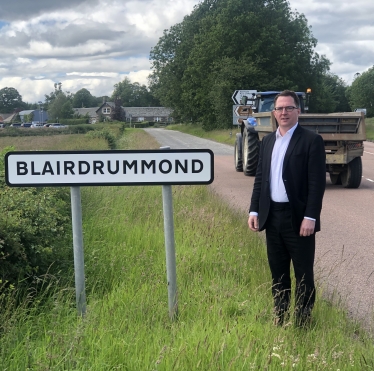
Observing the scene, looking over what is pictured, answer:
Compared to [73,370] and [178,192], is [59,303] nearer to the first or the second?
[73,370]

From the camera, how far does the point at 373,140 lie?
1503 inches

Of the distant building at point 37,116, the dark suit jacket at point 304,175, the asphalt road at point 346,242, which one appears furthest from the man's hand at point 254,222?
the distant building at point 37,116

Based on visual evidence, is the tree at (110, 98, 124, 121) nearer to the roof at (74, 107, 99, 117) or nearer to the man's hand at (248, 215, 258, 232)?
the roof at (74, 107, 99, 117)

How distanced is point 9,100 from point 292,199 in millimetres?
170867

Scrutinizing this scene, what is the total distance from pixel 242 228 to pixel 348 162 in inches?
259

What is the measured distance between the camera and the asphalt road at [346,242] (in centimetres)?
501

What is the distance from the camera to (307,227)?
12.1 ft

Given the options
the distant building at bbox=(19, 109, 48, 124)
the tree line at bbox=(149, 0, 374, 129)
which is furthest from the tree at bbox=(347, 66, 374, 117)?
the distant building at bbox=(19, 109, 48, 124)

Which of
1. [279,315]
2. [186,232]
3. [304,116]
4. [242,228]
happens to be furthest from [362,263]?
[304,116]

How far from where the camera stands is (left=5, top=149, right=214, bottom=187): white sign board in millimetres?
3627

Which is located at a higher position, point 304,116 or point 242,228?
point 304,116

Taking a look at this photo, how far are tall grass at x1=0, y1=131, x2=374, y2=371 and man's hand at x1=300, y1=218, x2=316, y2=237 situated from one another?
631 millimetres

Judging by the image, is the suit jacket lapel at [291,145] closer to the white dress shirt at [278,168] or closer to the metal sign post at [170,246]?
the white dress shirt at [278,168]

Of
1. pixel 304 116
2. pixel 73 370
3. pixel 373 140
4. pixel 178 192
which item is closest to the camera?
pixel 73 370
